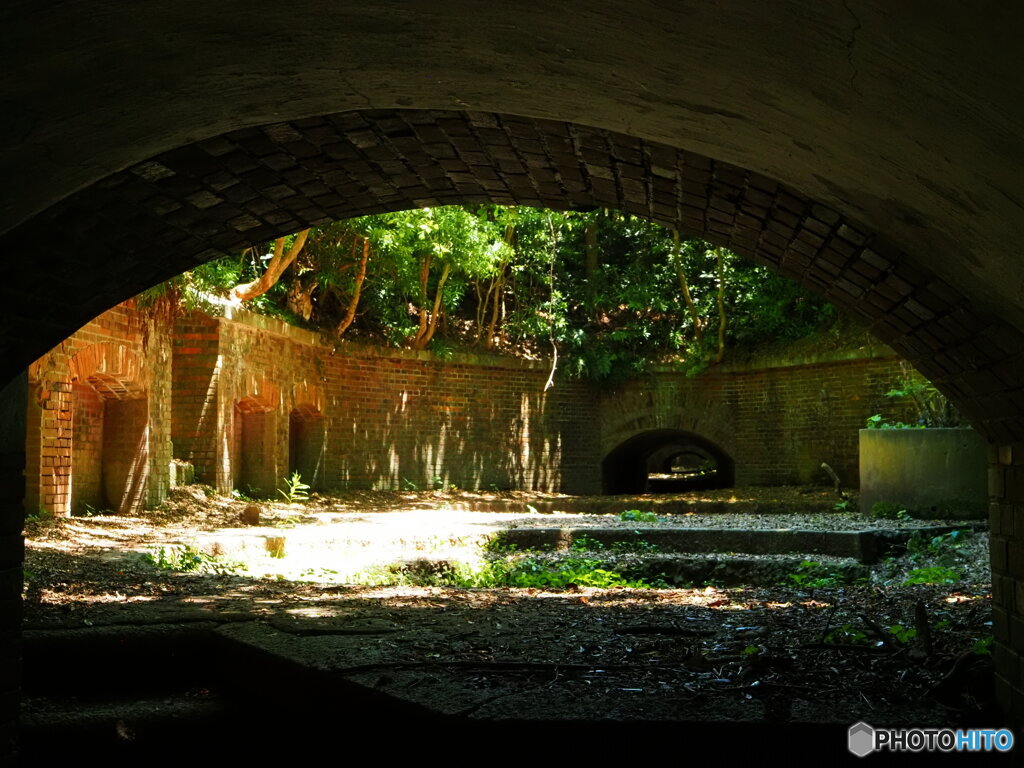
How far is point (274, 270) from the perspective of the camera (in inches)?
523

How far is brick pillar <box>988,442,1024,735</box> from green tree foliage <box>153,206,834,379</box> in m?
11.6

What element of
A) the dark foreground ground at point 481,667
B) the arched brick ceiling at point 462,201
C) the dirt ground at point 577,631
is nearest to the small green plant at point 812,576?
the dirt ground at point 577,631

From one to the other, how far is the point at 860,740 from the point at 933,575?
5.64 metres

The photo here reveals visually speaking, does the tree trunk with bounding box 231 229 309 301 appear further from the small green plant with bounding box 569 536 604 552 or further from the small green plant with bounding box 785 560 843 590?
the small green plant with bounding box 785 560 843 590

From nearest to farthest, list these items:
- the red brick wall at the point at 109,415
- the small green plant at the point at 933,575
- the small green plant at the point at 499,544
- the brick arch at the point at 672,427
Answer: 1. the small green plant at the point at 933,575
2. the red brick wall at the point at 109,415
3. the small green plant at the point at 499,544
4. the brick arch at the point at 672,427

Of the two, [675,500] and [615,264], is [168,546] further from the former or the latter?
[615,264]

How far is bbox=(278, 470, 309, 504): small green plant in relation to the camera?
47.8 ft

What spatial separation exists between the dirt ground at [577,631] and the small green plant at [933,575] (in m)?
0.12

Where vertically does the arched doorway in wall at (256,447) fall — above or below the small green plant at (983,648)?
above

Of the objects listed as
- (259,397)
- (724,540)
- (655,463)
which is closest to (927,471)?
(724,540)

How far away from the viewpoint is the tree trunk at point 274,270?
13062 millimetres

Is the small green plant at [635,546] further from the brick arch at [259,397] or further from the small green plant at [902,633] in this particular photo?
the brick arch at [259,397]

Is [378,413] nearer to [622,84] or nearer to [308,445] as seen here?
[308,445]

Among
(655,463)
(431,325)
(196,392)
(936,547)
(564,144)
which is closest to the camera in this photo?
(564,144)
